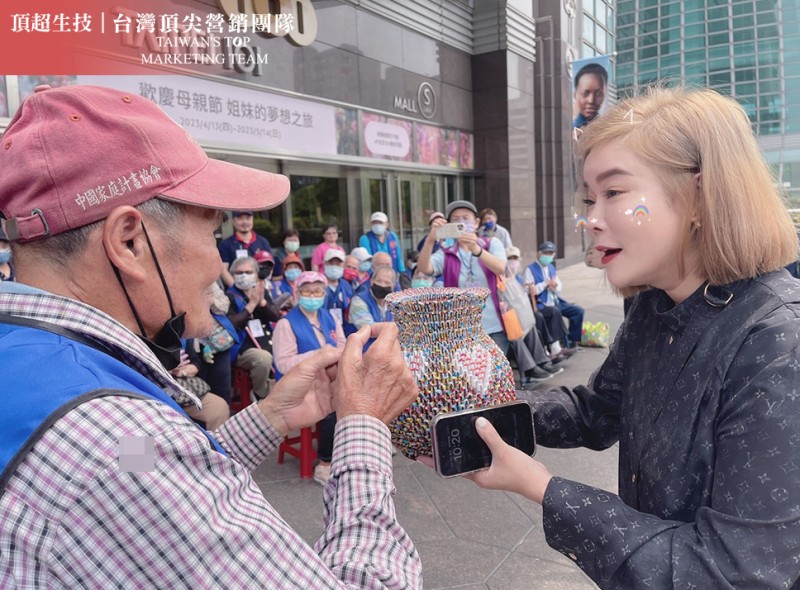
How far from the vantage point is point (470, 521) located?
11.1 feet

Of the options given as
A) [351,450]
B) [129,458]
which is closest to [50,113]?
[129,458]

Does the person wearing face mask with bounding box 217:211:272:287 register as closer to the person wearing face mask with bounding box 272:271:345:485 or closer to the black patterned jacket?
the person wearing face mask with bounding box 272:271:345:485

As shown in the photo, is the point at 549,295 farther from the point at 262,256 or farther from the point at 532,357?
the point at 262,256

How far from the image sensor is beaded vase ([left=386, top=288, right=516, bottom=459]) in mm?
1166

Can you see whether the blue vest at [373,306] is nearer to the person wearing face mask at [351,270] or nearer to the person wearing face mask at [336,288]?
the person wearing face mask at [336,288]

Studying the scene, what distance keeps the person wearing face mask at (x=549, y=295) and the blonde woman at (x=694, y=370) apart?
5.77 m

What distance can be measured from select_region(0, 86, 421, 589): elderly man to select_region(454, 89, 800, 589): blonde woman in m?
0.31

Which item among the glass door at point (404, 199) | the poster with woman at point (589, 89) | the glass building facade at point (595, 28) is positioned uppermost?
the glass building facade at point (595, 28)

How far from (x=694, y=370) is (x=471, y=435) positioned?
470mm

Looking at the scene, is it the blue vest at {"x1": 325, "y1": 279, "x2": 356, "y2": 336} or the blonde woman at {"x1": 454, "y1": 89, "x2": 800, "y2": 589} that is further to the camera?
the blue vest at {"x1": 325, "y1": 279, "x2": 356, "y2": 336}

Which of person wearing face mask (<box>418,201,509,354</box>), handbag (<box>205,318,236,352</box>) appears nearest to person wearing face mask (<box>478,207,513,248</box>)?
person wearing face mask (<box>418,201,509,354</box>)

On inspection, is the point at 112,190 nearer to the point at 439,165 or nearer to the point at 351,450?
the point at 351,450

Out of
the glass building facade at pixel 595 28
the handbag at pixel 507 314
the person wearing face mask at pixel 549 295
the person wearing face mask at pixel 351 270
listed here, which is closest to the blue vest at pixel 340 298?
the person wearing face mask at pixel 351 270

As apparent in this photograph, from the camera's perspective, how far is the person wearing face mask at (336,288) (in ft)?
17.9
